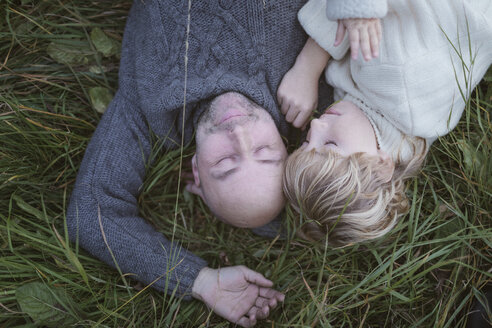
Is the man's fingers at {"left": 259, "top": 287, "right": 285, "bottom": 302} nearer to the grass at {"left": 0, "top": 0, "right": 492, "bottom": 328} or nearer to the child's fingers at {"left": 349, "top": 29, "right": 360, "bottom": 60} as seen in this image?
the grass at {"left": 0, "top": 0, "right": 492, "bottom": 328}

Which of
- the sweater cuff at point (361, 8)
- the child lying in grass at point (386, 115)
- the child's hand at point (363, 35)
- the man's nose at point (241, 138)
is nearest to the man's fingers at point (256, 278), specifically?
the child lying in grass at point (386, 115)

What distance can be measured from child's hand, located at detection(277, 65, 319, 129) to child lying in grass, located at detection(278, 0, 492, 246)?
0.18 metres

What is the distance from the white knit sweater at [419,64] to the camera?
2.11 metres

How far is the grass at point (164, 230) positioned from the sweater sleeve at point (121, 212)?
0.11m

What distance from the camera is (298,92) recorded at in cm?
241

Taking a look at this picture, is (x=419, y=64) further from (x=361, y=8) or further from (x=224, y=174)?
(x=224, y=174)

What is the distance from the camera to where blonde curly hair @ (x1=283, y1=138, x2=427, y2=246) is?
206cm

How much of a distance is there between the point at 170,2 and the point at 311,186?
1.27 m

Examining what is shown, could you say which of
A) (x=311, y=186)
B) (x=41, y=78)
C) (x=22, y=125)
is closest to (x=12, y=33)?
(x=41, y=78)

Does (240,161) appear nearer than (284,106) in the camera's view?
Yes

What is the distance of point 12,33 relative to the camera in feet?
8.30

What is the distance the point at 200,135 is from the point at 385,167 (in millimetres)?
979

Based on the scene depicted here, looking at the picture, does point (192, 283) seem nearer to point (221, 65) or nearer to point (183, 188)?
point (183, 188)

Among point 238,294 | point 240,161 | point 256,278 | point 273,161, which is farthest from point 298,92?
point 238,294
